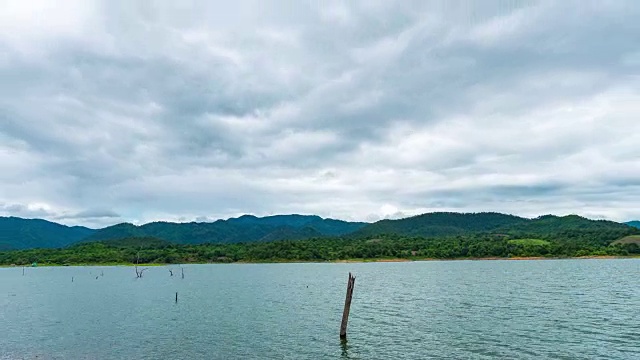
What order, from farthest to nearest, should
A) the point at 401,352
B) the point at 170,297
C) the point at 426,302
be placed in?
the point at 170,297, the point at 426,302, the point at 401,352

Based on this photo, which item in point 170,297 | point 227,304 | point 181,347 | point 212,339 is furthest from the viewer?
point 170,297

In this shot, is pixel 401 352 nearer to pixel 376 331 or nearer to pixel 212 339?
pixel 376 331

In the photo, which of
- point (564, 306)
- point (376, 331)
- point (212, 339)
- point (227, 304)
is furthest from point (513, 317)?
point (227, 304)

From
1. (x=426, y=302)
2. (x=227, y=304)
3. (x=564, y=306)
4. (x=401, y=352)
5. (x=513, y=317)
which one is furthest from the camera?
(x=227, y=304)

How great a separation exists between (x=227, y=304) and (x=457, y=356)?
188ft

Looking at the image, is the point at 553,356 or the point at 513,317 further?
the point at 513,317

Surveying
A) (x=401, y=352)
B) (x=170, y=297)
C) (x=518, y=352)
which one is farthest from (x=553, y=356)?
(x=170, y=297)

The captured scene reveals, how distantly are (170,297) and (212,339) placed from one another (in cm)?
5823

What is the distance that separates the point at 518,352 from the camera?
141 ft

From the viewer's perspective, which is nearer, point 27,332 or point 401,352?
point 401,352

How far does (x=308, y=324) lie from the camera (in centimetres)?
6312

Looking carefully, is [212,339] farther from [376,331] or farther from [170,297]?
[170,297]

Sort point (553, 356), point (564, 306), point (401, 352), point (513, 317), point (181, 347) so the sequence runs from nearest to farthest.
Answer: point (553, 356), point (401, 352), point (181, 347), point (513, 317), point (564, 306)

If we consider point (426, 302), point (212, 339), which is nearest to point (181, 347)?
point (212, 339)
